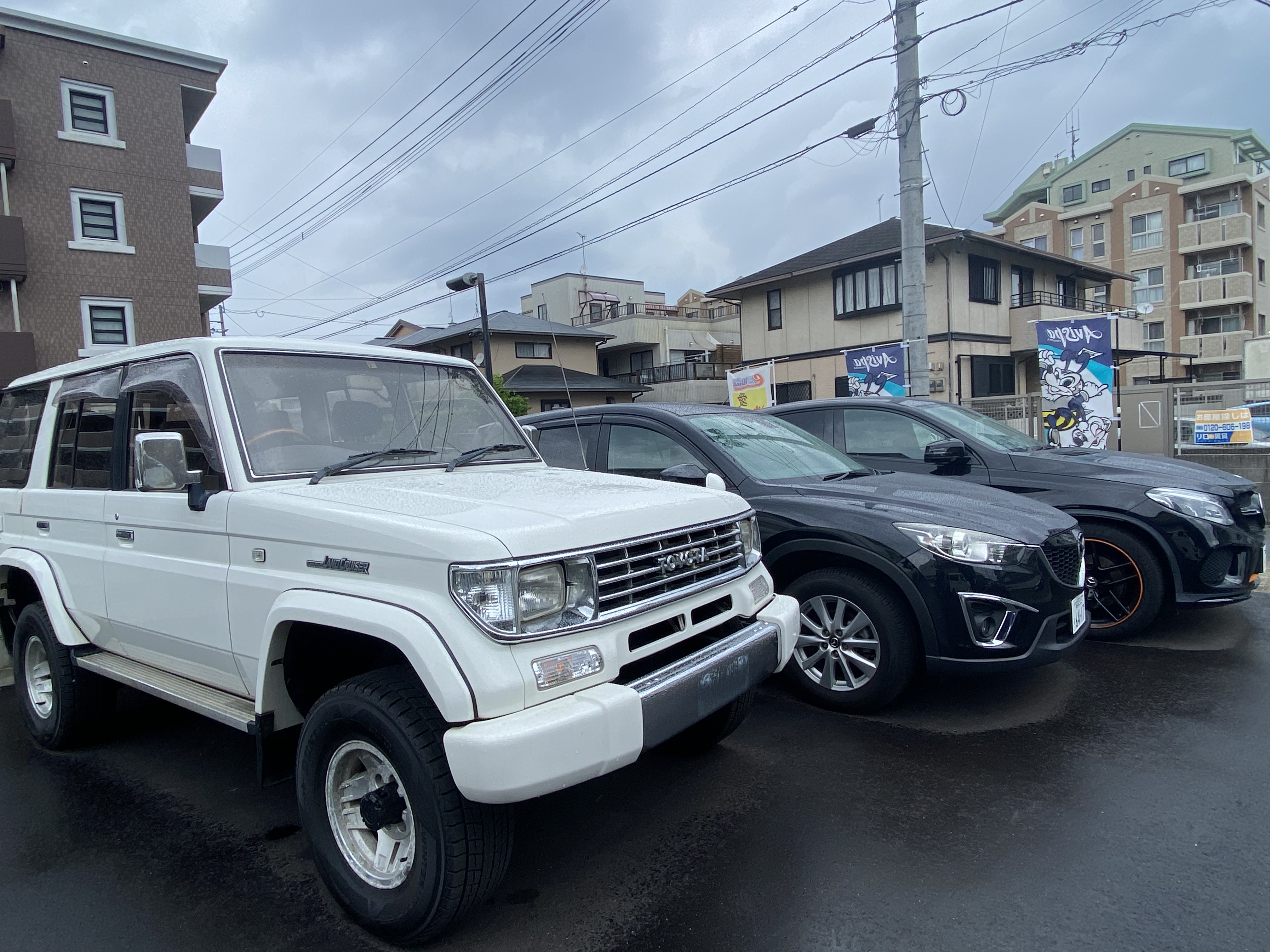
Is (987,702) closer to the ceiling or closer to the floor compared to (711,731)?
closer to the floor

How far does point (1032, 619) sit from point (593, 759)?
260cm

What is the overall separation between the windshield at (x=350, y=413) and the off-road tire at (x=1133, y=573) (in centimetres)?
399

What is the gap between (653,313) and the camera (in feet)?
138

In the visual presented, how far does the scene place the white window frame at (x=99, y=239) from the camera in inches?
800

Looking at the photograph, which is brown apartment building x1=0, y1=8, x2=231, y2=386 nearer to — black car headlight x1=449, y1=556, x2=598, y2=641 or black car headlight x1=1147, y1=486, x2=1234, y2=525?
A: black car headlight x1=449, y1=556, x2=598, y2=641

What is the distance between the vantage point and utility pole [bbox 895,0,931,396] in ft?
32.0

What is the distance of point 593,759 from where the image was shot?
7.27 feet

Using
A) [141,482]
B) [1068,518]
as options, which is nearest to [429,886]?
[141,482]

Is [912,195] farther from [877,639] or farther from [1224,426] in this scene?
[877,639]

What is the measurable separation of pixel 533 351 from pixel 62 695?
31.3 m

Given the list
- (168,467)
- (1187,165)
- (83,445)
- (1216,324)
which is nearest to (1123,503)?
(168,467)

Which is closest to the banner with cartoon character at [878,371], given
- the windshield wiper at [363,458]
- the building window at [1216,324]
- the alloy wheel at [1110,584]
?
the alloy wheel at [1110,584]

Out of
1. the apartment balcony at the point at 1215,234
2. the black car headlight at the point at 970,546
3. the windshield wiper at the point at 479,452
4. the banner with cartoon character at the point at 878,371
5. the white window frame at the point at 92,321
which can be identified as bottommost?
the black car headlight at the point at 970,546

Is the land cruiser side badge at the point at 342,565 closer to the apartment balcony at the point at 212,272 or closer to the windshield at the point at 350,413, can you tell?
the windshield at the point at 350,413
